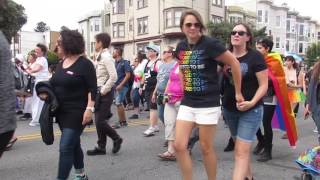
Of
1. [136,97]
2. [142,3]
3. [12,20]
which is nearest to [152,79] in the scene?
[136,97]

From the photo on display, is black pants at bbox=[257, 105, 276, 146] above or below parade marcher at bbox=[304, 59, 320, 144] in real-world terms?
below

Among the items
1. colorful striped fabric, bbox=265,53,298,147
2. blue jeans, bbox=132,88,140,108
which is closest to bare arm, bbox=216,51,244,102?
colorful striped fabric, bbox=265,53,298,147

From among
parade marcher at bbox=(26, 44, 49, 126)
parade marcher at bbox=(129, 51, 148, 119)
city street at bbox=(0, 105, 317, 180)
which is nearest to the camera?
city street at bbox=(0, 105, 317, 180)

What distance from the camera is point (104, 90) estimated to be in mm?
6902

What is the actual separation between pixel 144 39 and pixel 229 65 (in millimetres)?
40815

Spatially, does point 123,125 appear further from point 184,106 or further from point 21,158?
point 184,106

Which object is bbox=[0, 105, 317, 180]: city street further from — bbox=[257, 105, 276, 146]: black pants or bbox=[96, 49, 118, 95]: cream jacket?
bbox=[96, 49, 118, 95]: cream jacket

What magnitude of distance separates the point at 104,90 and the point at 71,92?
2027 mm

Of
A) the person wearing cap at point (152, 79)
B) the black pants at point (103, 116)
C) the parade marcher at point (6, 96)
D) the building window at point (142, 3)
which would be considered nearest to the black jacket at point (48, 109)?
the parade marcher at point (6, 96)

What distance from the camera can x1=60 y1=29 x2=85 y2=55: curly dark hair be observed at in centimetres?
486

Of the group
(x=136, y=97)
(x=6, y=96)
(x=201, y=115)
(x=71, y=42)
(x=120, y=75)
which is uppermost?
(x=71, y=42)

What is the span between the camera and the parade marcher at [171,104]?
22.5 feet

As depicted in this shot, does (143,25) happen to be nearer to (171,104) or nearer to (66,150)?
(171,104)

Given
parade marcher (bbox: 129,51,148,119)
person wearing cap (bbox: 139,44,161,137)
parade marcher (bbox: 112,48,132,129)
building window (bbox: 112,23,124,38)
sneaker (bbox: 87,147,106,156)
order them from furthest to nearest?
building window (bbox: 112,23,124,38)
parade marcher (bbox: 129,51,148,119)
parade marcher (bbox: 112,48,132,129)
person wearing cap (bbox: 139,44,161,137)
sneaker (bbox: 87,147,106,156)
